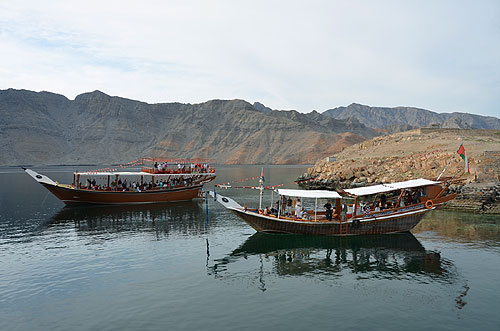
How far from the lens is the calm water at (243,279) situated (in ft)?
50.0

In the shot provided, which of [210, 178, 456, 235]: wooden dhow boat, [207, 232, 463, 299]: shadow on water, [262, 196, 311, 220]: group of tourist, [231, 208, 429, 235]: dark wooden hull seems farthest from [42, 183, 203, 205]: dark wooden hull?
[262, 196, 311, 220]: group of tourist

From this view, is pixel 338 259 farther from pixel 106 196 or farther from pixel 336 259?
pixel 106 196

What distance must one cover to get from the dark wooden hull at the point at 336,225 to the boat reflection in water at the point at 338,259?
0.47 meters

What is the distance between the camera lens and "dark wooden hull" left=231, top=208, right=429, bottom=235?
92.4 feet

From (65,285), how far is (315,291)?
12683 millimetres

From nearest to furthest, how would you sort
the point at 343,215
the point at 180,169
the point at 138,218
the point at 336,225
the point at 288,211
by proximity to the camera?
the point at 336,225 → the point at 343,215 → the point at 288,211 → the point at 138,218 → the point at 180,169

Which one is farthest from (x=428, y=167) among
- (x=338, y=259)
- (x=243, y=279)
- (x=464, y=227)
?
(x=243, y=279)

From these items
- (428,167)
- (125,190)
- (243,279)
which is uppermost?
(428,167)

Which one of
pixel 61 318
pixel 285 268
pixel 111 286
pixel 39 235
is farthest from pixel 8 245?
pixel 285 268

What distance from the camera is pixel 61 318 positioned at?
50.4 ft

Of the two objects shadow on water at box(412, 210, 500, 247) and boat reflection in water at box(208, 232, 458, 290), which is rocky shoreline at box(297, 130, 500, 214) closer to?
shadow on water at box(412, 210, 500, 247)

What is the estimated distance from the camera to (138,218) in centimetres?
3869

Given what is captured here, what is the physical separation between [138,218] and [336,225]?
69.1 feet

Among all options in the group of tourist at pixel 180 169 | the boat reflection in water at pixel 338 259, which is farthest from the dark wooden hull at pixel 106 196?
the boat reflection in water at pixel 338 259
